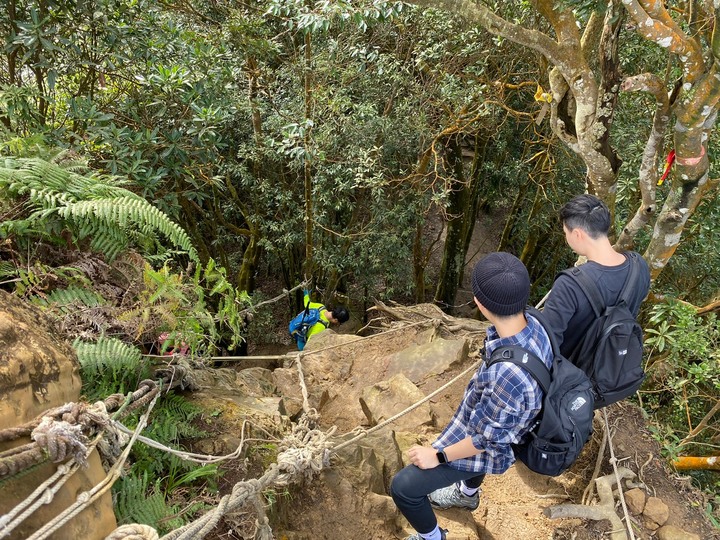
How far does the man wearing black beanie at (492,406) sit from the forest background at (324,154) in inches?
48.9

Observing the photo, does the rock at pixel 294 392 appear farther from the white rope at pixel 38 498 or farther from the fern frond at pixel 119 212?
the white rope at pixel 38 498

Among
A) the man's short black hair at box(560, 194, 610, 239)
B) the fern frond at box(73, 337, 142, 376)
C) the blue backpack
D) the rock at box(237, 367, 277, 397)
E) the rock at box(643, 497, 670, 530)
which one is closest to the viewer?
the fern frond at box(73, 337, 142, 376)

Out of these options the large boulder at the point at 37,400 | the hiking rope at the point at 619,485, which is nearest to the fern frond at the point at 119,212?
the large boulder at the point at 37,400

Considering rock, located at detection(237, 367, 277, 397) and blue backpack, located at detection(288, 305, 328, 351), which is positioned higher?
rock, located at detection(237, 367, 277, 397)

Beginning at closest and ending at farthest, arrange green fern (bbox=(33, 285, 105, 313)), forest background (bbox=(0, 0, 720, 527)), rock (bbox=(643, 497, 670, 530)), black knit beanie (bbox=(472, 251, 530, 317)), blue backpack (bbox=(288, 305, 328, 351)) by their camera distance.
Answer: black knit beanie (bbox=(472, 251, 530, 317)), green fern (bbox=(33, 285, 105, 313)), forest background (bbox=(0, 0, 720, 527)), rock (bbox=(643, 497, 670, 530)), blue backpack (bbox=(288, 305, 328, 351))

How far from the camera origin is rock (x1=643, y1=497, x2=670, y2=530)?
3623mm

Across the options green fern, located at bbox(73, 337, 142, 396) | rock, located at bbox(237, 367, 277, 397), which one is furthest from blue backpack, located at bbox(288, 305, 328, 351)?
green fern, located at bbox(73, 337, 142, 396)

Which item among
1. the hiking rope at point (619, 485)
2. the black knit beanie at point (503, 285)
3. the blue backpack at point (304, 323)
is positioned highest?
the black knit beanie at point (503, 285)

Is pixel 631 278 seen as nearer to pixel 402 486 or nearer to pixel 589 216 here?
pixel 589 216

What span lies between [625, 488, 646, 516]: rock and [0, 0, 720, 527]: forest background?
94 centimetres

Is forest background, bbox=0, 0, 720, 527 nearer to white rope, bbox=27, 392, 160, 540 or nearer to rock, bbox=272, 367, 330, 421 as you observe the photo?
white rope, bbox=27, 392, 160, 540

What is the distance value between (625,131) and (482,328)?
321cm

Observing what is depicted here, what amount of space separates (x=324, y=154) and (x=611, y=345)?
520cm

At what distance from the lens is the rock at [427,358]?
229 inches
